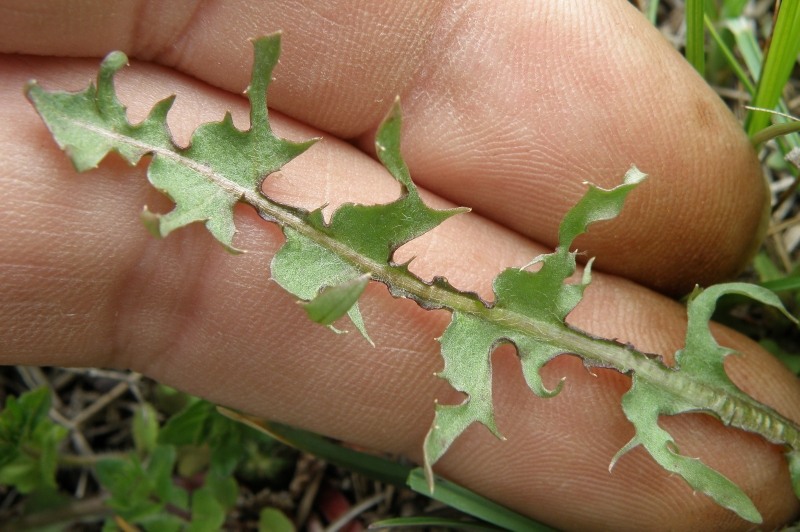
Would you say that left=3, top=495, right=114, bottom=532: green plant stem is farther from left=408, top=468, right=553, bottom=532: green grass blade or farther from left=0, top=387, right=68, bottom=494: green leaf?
left=408, top=468, right=553, bottom=532: green grass blade

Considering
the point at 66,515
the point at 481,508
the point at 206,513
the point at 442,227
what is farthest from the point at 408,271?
the point at 66,515

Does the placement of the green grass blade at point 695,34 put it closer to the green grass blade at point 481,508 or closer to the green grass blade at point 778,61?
the green grass blade at point 778,61

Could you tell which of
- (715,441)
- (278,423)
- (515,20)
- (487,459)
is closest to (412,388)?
(487,459)

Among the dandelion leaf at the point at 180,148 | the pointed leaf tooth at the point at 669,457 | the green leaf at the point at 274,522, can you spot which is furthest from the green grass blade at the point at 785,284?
the green leaf at the point at 274,522

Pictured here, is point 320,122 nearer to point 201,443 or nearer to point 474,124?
point 474,124

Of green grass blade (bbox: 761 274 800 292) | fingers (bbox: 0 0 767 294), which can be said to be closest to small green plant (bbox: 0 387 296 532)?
fingers (bbox: 0 0 767 294)

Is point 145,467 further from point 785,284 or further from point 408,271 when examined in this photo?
point 785,284

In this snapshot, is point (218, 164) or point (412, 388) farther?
point (412, 388)
